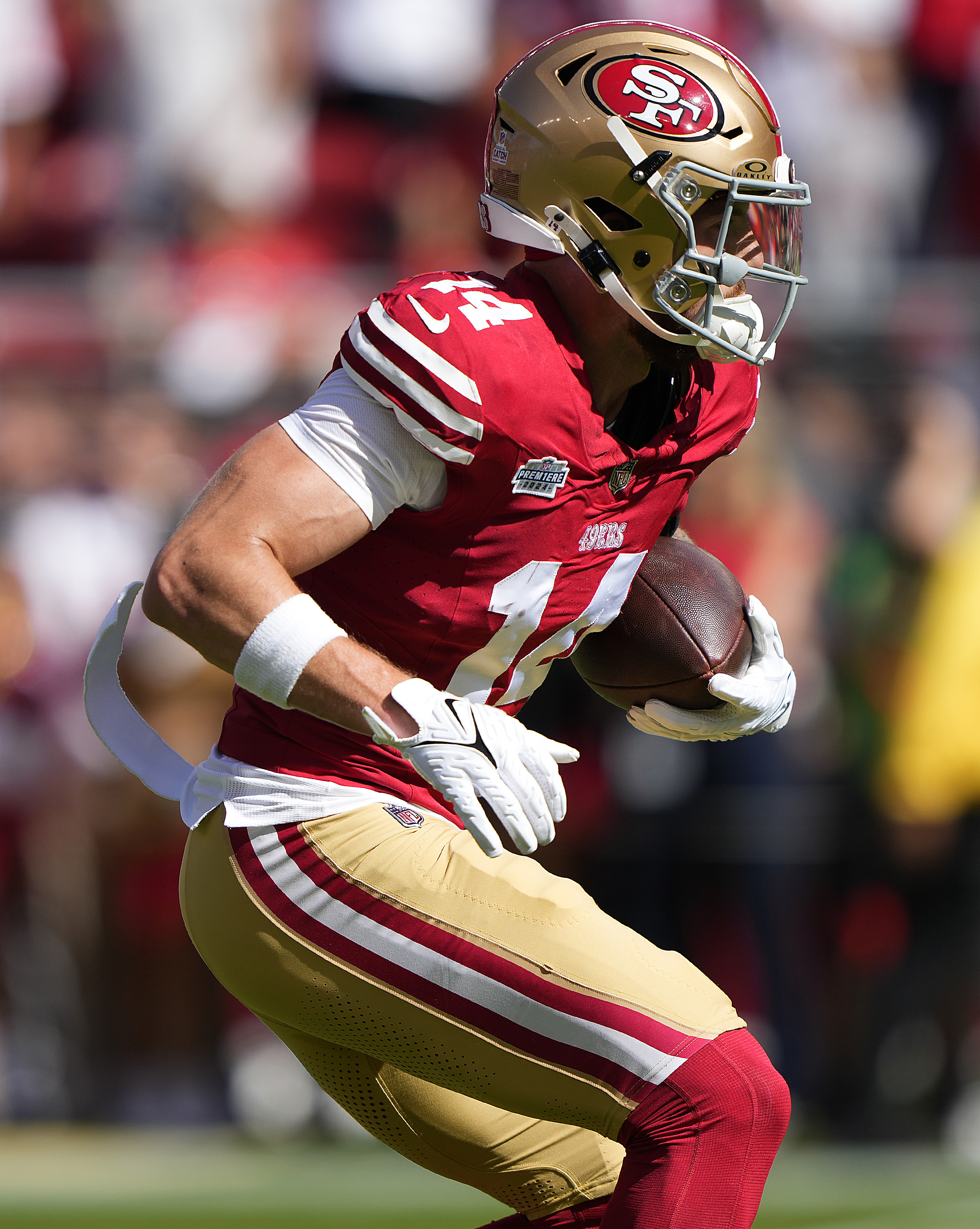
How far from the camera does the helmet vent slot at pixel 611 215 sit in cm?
230

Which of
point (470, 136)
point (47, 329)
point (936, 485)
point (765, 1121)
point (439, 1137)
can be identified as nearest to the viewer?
point (765, 1121)

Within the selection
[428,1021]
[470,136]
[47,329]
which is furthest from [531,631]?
[470,136]

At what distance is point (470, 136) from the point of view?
6.25 metres

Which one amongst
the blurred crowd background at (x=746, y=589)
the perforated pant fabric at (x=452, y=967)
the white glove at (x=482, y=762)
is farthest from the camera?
the blurred crowd background at (x=746, y=589)

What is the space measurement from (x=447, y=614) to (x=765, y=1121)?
0.73 metres

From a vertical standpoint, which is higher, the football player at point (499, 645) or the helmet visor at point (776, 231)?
the helmet visor at point (776, 231)

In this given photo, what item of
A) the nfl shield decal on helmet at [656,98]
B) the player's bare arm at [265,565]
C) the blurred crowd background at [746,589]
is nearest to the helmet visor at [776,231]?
the nfl shield decal on helmet at [656,98]

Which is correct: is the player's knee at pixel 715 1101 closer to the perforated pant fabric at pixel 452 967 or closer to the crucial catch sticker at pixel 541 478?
the perforated pant fabric at pixel 452 967

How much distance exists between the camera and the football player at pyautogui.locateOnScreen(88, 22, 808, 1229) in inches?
78.4

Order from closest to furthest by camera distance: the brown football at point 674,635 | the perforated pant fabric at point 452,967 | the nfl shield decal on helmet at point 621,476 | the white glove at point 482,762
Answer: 1. the white glove at point 482,762
2. the perforated pant fabric at point 452,967
3. the nfl shield decal on helmet at point 621,476
4. the brown football at point 674,635

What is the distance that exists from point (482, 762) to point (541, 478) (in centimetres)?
42

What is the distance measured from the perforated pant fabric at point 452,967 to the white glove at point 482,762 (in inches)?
6.1

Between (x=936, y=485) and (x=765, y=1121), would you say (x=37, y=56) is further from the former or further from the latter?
(x=765, y=1121)

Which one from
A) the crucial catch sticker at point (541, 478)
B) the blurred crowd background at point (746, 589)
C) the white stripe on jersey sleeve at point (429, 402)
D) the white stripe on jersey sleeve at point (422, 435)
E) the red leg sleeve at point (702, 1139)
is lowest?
the blurred crowd background at point (746, 589)
